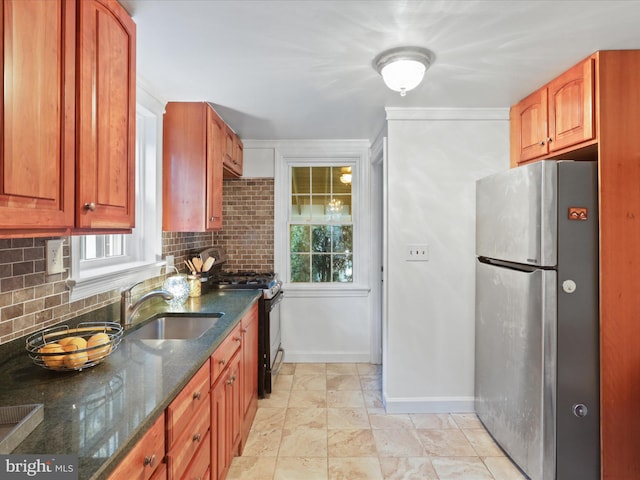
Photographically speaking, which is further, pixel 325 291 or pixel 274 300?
pixel 325 291

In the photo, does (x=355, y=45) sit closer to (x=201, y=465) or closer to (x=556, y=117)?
(x=556, y=117)

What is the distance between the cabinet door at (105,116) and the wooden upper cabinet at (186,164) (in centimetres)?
108

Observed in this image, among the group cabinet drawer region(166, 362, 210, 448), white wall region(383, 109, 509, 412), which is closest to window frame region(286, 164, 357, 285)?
white wall region(383, 109, 509, 412)

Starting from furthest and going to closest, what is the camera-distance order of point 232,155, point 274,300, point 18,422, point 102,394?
point 232,155 → point 274,300 → point 102,394 → point 18,422

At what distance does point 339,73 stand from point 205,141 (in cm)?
109

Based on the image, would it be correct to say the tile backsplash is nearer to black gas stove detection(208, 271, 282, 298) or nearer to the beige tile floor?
black gas stove detection(208, 271, 282, 298)

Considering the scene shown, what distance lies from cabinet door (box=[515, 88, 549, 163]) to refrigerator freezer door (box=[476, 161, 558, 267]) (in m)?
0.37

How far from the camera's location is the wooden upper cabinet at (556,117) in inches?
76.8

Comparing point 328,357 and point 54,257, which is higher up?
point 54,257

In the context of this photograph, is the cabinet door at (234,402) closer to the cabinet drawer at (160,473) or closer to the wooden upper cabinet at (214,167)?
the cabinet drawer at (160,473)

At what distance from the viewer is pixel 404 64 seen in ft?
6.08

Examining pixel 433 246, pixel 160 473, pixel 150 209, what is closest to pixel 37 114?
pixel 160 473

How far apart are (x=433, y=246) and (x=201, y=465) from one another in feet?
6.71

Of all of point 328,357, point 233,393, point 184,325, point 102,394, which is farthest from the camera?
point 328,357
